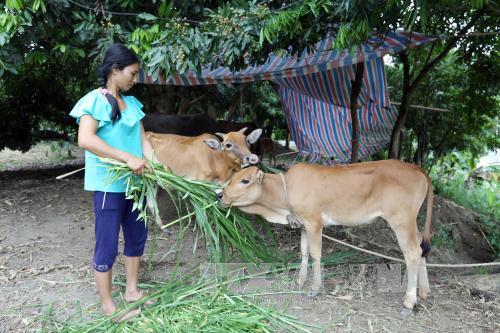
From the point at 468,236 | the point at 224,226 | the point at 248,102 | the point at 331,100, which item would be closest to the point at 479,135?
the point at 468,236

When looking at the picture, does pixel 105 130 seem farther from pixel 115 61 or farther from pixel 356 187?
pixel 356 187

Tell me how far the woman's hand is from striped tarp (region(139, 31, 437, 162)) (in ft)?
10.8

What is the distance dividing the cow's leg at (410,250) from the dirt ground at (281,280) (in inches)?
5.7

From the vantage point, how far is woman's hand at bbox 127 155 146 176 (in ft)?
9.59

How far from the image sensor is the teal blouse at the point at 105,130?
289 centimetres

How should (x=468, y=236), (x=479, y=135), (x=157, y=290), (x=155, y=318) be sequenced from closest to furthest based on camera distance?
(x=155, y=318) < (x=157, y=290) < (x=468, y=236) < (x=479, y=135)

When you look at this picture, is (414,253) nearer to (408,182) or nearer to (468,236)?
(408,182)

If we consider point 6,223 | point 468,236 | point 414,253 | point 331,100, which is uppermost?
point 331,100

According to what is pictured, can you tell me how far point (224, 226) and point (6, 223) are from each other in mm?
3155

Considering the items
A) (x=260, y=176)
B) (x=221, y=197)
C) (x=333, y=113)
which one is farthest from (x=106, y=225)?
(x=333, y=113)

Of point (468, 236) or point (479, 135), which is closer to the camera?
point (468, 236)

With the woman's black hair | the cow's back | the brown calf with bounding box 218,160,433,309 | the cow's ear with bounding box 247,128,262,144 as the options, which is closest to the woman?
the woman's black hair

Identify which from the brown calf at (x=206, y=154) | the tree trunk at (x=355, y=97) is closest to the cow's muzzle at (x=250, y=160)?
the brown calf at (x=206, y=154)

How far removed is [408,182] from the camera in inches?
142
